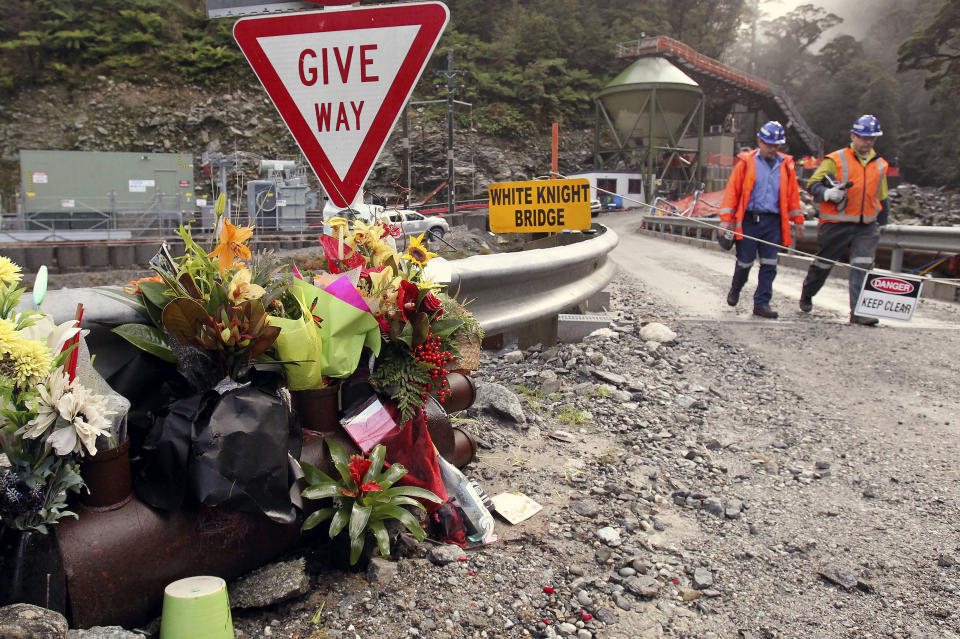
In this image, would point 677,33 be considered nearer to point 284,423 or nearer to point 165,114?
point 165,114

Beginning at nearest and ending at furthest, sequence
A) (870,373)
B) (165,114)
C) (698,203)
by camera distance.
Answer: (870,373) < (698,203) < (165,114)

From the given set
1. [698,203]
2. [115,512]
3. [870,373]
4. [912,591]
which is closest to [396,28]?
[115,512]

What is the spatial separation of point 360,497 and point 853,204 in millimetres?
7184

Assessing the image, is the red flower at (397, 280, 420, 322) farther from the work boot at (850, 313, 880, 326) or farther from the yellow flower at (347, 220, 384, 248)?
the work boot at (850, 313, 880, 326)

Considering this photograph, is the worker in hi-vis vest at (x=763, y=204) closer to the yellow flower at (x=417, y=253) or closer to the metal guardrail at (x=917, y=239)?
the metal guardrail at (x=917, y=239)

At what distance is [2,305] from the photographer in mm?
2021

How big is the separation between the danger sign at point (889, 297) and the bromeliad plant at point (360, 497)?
6.26m

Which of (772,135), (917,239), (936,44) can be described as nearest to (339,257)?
(772,135)

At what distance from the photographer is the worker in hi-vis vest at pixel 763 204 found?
7.82 m

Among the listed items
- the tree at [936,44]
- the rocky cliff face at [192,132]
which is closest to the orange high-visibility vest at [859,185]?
the rocky cliff face at [192,132]

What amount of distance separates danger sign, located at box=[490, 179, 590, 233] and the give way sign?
424cm

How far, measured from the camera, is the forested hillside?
46.9 metres

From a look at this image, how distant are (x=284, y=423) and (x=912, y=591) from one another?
2.28 meters

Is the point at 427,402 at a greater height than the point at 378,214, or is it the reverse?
the point at 378,214
